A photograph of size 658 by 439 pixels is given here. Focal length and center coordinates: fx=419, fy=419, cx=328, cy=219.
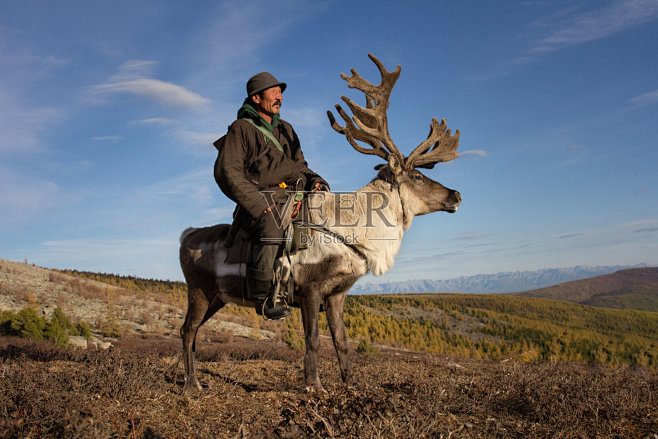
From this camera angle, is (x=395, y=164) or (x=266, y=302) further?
(x=395, y=164)

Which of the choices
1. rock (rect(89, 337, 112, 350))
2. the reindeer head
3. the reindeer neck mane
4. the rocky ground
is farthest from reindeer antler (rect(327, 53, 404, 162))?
rock (rect(89, 337, 112, 350))

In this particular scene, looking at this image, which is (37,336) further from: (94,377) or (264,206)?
(264,206)

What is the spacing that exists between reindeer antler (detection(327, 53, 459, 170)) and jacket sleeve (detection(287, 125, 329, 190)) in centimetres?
64

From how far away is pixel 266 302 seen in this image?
5.12m

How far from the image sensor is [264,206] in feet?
16.5

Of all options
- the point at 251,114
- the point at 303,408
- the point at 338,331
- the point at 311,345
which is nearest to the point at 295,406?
the point at 303,408

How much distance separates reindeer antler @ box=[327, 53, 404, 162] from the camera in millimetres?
6160

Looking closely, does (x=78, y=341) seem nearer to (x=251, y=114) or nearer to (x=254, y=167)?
(x=254, y=167)

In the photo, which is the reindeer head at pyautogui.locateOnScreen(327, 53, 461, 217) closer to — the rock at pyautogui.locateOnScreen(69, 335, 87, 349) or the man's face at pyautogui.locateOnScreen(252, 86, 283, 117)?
the man's face at pyautogui.locateOnScreen(252, 86, 283, 117)

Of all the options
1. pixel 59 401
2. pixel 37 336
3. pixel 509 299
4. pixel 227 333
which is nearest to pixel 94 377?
pixel 59 401

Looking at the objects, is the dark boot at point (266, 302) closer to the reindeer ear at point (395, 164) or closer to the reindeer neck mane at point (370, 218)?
the reindeer neck mane at point (370, 218)

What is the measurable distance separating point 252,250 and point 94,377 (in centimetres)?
238

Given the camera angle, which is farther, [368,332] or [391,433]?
[368,332]

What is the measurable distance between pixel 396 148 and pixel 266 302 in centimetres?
284
